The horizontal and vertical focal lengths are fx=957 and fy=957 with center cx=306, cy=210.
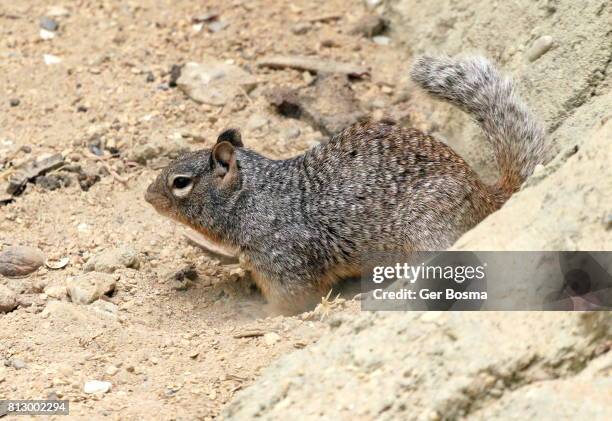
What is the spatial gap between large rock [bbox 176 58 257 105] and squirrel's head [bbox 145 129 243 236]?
130cm

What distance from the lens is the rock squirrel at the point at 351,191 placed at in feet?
16.0

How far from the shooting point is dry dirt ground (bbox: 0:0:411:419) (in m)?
4.11

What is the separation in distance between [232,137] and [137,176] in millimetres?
908

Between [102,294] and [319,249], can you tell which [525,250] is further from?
[102,294]

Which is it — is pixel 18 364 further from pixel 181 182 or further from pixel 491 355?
pixel 491 355

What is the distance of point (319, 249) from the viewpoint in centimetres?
517

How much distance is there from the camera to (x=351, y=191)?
199 inches

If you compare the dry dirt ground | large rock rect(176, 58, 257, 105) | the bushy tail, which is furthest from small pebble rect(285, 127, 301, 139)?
the bushy tail

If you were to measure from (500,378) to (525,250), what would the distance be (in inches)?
19.2

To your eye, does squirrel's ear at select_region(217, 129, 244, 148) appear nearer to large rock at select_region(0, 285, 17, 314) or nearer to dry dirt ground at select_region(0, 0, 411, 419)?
dry dirt ground at select_region(0, 0, 411, 419)

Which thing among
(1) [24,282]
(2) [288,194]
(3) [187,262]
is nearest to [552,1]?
(2) [288,194]

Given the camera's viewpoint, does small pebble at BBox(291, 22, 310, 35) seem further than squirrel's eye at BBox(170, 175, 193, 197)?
Yes

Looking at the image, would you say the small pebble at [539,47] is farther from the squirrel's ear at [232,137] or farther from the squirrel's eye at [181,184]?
the squirrel's eye at [181,184]

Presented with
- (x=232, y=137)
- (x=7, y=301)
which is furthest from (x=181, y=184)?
(x=7, y=301)
